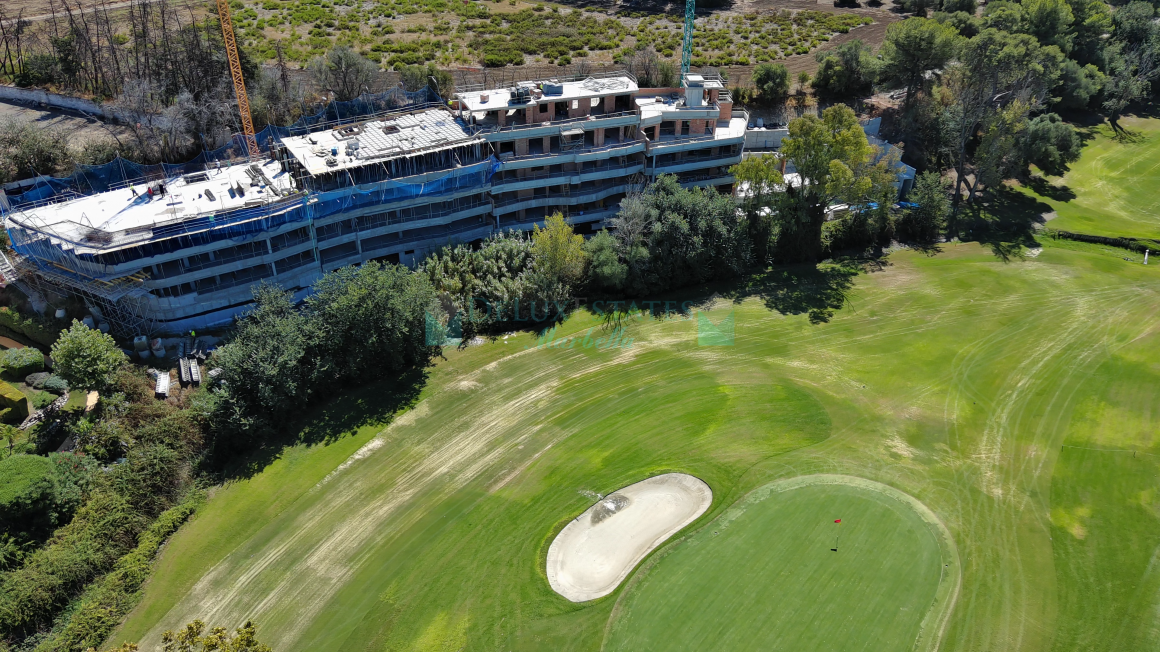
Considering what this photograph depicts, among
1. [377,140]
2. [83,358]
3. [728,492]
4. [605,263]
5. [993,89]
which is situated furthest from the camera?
[993,89]

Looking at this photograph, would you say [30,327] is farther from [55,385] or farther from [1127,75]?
[1127,75]

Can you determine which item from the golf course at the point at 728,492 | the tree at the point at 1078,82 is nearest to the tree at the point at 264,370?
the golf course at the point at 728,492

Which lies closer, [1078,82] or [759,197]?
[759,197]

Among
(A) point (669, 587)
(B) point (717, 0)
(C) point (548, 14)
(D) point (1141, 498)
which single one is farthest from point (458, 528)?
(B) point (717, 0)

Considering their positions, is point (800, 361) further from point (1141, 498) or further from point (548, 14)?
point (548, 14)

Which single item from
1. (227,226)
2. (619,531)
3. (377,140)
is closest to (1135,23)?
(377,140)

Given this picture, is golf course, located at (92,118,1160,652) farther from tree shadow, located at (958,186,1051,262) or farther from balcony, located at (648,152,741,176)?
balcony, located at (648,152,741,176)
